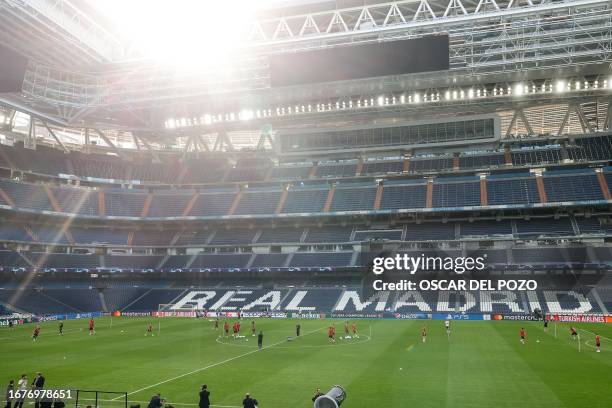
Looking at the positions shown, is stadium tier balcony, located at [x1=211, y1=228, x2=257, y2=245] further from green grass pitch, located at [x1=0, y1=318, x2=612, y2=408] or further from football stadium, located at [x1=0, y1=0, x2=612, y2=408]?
green grass pitch, located at [x1=0, y1=318, x2=612, y2=408]

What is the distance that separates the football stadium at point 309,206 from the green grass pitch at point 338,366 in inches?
9.5

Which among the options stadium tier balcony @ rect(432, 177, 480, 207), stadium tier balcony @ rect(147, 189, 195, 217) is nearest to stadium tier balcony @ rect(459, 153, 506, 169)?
stadium tier balcony @ rect(432, 177, 480, 207)

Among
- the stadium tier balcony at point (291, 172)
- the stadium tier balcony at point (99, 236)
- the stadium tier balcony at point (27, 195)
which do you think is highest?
the stadium tier balcony at point (291, 172)

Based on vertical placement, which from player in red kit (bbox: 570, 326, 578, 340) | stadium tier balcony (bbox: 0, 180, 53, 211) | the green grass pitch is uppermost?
stadium tier balcony (bbox: 0, 180, 53, 211)

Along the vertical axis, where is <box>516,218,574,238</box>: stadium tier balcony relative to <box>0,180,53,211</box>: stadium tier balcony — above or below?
below

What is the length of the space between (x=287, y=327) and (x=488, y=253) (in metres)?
29.8

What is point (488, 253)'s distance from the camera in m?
63.6

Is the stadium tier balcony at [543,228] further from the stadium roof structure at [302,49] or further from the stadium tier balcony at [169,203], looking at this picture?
the stadium tier balcony at [169,203]

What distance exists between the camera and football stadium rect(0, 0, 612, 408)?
28359 millimetres

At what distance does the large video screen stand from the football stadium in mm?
150

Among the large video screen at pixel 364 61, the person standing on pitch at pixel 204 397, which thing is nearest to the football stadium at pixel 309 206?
the large video screen at pixel 364 61

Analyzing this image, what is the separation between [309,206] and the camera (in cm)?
7619

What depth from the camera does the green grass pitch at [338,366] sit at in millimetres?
21188

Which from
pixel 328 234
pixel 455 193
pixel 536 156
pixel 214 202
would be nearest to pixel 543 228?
pixel 455 193
